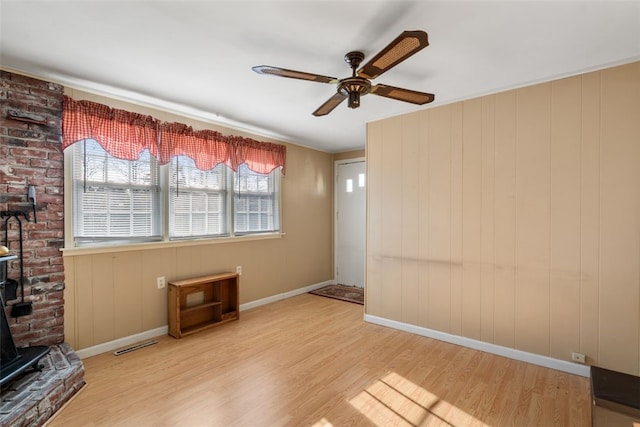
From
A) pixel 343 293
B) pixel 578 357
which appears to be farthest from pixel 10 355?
pixel 578 357

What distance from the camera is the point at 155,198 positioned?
3.32 meters

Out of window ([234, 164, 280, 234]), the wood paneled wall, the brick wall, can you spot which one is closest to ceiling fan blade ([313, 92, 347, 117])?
the wood paneled wall

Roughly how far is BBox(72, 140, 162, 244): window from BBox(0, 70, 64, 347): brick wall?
0.51 feet

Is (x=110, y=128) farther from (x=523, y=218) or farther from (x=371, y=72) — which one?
(x=523, y=218)

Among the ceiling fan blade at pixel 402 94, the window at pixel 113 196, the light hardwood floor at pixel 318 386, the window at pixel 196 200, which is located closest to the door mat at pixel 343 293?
the light hardwood floor at pixel 318 386

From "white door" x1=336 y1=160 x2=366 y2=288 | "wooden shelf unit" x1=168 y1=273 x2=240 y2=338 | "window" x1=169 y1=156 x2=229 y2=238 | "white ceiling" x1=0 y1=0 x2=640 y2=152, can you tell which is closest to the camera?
"white ceiling" x1=0 y1=0 x2=640 y2=152

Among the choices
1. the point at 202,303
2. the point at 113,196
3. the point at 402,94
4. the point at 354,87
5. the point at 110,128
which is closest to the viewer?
the point at 354,87

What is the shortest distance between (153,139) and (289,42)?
76.0 inches

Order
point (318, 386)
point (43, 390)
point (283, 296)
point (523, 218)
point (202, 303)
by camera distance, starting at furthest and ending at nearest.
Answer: point (283, 296) < point (202, 303) < point (523, 218) < point (318, 386) < point (43, 390)

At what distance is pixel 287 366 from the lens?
2686mm

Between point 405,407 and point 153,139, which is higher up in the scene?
point 153,139

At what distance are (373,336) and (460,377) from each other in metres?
1.01

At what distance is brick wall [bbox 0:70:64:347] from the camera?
2414 mm

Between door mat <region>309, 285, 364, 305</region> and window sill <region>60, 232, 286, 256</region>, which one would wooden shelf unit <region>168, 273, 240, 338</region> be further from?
door mat <region>309, 285, 364, 305</region>
